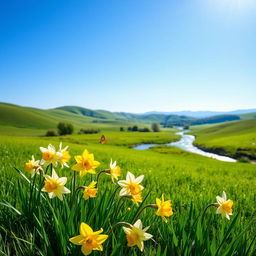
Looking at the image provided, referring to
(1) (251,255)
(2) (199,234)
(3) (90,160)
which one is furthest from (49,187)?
(1) (251,255)

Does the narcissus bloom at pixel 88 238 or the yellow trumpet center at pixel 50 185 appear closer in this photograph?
the narcissus bloom at pixel 88 238

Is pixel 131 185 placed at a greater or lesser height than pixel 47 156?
lesser

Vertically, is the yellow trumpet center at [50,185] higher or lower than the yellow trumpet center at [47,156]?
lower

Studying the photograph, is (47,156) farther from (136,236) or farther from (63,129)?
(63,129)

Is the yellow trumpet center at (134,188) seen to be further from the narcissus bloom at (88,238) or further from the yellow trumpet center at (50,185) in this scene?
the yellow trumpet center at (50,185)

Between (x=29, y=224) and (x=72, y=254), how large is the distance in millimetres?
831

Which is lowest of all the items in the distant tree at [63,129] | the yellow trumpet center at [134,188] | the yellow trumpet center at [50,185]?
the distant tree at [63,129]

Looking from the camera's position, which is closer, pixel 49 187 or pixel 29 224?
pixel 49 187

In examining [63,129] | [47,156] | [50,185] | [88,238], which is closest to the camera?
[88,238]

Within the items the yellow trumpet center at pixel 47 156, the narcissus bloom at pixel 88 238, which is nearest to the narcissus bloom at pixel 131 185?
the narcissus bloom at pixel 88 238

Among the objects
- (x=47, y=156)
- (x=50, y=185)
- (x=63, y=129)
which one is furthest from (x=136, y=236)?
(x=63, y=129)

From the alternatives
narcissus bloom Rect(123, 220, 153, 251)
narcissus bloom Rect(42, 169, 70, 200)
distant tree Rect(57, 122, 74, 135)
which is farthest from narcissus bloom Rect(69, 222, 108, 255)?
distant tree Rect(57, 122, 74, 135)

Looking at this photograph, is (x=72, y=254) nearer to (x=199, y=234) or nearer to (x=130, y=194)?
(x=130, y=194)

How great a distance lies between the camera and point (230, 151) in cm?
5453
